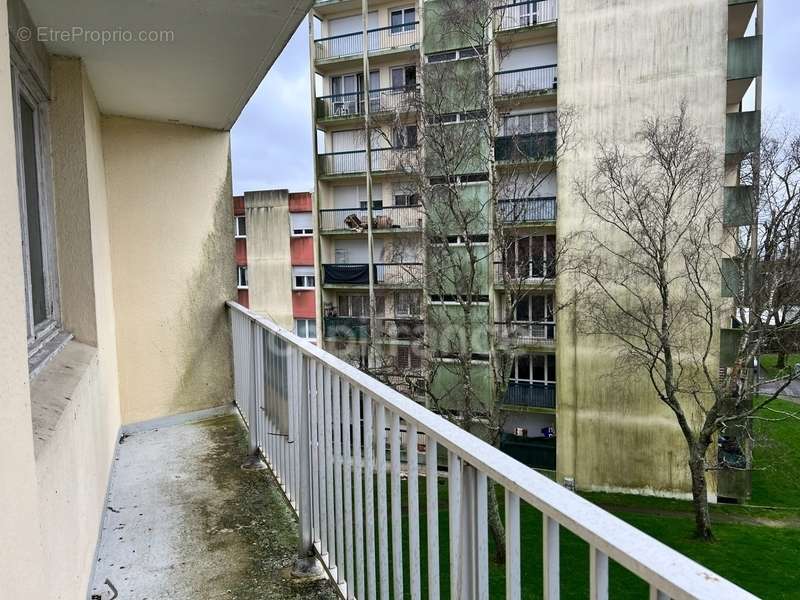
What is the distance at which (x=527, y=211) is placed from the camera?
1396 cm

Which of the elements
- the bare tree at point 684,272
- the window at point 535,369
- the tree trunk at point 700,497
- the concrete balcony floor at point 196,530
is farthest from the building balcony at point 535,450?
the concrete balcony floor at point 196,530

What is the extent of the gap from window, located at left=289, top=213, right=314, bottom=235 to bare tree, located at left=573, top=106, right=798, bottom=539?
9787 mm

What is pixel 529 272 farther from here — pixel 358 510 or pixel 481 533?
pixel 481 533

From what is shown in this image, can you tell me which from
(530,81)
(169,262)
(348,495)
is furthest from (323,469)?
(530,81)

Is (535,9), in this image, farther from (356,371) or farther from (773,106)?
(356,371)

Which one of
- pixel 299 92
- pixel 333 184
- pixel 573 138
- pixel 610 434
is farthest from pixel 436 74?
pixel 610 434

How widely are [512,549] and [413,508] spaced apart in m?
0.37

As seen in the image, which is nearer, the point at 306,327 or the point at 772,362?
the point at 306,327

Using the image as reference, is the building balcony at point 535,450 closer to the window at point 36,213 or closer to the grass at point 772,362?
the grass at point 772,362

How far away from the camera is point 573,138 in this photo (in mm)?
13445

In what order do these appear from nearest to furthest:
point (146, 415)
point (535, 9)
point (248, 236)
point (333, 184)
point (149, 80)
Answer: point (149, 80) → point (146, 415) → point (535, 9) → point (333, 184) → point (248, 236)

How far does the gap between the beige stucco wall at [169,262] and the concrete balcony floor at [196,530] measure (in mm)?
691

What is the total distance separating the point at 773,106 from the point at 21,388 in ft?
49.5

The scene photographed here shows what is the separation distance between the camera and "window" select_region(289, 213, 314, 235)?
64.9 feet
